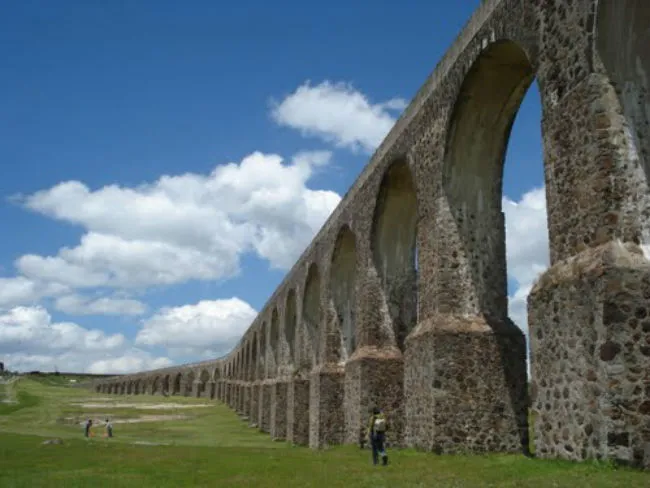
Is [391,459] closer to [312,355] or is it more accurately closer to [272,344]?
[312,355]

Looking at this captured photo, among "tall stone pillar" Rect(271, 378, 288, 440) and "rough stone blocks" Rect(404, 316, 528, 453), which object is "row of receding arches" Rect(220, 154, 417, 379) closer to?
"tall stone pillar" Rect(271, 378, 288, 440)

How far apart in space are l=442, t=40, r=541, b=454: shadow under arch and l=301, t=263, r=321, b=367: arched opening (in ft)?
44.1

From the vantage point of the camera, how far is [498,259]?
14.0m

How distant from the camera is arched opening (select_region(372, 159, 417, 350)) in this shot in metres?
18.3

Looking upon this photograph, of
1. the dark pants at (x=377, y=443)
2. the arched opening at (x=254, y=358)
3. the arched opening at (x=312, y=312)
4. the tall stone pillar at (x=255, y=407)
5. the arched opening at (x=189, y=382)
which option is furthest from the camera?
the arched opening at (x=189, y=382)

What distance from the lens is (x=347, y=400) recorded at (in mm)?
19469

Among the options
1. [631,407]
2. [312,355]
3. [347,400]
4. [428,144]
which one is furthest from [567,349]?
[312,355]

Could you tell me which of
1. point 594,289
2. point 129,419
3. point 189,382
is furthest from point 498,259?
point 189,382

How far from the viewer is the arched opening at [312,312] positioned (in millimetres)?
27222

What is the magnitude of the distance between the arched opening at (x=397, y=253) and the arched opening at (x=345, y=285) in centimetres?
317

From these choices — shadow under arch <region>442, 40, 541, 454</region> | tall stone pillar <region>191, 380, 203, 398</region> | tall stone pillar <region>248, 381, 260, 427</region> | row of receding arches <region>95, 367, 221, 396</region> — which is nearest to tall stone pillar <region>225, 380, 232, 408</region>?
row of receding arches <region>95, 367, 221, 396</region>

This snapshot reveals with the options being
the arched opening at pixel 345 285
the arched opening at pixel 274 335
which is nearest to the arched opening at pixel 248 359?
the arched opening at pixel 274 335

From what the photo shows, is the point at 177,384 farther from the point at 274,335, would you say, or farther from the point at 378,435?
the point at 378,435

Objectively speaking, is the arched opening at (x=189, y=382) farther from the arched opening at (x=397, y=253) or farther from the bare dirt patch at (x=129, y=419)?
the arched opening at (x=397, y=253)
